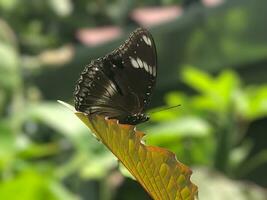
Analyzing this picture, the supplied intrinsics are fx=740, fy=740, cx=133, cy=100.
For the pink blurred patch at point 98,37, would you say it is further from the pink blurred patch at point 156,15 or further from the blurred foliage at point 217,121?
the blurred foliage at point 217,121

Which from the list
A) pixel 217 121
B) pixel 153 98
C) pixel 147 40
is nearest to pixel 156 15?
pixel 153 98

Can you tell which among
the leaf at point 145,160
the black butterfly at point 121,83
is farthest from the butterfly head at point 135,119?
the leaf at point 145,160

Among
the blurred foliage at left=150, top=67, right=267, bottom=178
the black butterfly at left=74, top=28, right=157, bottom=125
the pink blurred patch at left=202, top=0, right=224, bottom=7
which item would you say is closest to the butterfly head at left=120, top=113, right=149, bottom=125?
the black butterfly at left=74, top=28, right=157, bottom=125

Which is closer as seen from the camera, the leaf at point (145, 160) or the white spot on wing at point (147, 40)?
the leaf at point (145, 160)

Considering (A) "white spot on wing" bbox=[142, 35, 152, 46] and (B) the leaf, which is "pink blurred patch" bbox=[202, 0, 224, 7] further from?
(B) the leaf

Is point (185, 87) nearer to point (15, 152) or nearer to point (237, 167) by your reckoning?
point (237, 167)

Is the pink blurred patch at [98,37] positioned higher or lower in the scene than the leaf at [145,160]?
lower

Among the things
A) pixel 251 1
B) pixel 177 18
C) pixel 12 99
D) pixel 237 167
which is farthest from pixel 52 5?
pixel 237 167
